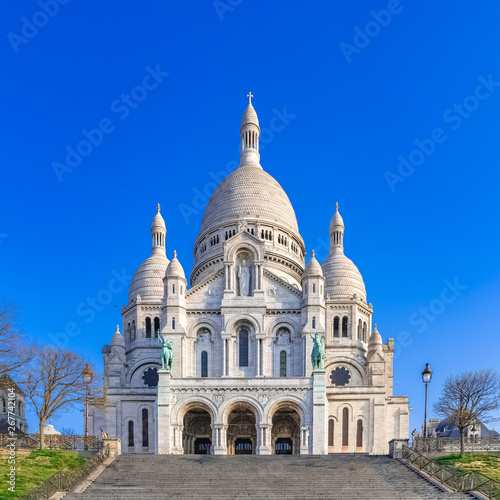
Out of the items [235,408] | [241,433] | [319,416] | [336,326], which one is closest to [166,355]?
[235,408]

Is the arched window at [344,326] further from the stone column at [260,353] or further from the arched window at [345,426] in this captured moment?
the stone column at [260,353]

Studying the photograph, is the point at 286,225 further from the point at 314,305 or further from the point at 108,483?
the point at 108,483

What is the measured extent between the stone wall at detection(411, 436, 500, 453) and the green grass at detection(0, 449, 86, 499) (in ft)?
68.3

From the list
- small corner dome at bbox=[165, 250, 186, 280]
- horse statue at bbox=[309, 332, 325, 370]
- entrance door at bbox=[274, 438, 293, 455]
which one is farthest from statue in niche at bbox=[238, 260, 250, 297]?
entrance door at bbox=[274, 438, 293, 455]

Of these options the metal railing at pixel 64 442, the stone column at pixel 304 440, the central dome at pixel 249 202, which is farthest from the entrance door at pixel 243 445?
the central dome at pixel 249 202

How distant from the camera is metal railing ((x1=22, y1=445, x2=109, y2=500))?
28.9 metres

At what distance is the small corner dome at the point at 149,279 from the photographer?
70.8m

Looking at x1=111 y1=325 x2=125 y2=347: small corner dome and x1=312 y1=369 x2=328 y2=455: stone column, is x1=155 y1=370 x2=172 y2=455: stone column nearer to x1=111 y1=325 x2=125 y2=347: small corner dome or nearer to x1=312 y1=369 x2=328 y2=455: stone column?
x1=312 y1=369 x2=328 y2=455: stone column

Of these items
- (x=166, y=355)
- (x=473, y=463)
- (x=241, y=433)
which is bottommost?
(x=241, y=433)

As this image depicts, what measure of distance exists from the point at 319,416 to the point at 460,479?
18.4 metres

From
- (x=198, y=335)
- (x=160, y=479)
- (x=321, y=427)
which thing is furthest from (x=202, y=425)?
(x=160, y=479)

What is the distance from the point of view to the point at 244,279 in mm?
59938

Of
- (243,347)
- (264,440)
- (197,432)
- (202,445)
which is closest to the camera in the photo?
(264,440)

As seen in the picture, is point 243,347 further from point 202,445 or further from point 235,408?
point 202,445
